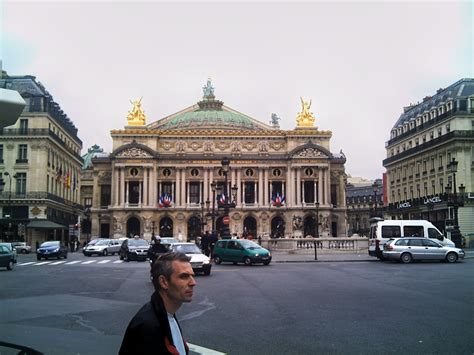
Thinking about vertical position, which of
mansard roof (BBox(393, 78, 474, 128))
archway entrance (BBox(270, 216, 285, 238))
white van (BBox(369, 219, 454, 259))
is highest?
mansard roof (BBox(393, 78, 474, 128))

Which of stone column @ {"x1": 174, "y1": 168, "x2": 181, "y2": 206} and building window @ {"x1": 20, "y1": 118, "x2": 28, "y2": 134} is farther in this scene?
stone column @ {"x1": 174, "y1": 168, "x2": 181, "y2": 206}

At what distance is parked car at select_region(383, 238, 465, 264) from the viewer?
98.2 ft

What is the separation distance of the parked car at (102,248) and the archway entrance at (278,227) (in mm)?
39900

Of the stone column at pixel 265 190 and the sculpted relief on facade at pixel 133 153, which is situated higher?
the sculpted relief on facade at pixel 133 153

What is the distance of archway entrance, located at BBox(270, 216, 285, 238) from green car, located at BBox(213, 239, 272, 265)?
5531cm

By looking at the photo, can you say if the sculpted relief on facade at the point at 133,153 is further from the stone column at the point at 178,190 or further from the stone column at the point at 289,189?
the stone column at the point at 289,189

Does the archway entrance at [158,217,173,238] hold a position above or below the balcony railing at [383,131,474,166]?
below

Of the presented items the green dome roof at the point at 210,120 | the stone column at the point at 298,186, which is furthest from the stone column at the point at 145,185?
the stone column at the point at 298,186

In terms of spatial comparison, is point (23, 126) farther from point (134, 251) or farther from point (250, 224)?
point (250, 224)

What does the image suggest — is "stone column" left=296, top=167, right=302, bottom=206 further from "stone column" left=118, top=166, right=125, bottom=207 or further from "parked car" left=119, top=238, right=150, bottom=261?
"parked car" left=119, top=238, right=150, bottom=261

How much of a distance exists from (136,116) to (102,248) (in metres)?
47.7

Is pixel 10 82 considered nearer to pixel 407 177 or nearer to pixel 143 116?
pixel 143 116

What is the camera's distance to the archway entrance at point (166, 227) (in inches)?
3430

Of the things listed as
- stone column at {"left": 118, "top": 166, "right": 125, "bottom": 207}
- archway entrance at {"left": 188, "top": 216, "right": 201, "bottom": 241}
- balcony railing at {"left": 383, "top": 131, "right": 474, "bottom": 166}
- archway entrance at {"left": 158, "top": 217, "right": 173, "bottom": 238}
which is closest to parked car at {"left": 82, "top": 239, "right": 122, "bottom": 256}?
archway entrance at {"left": 158, "top": 217, "right": 173, "bottom": 238}
